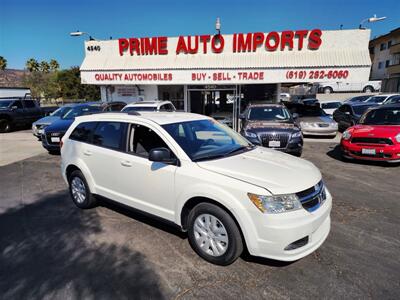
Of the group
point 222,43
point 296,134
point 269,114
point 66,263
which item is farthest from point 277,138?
point 222,43

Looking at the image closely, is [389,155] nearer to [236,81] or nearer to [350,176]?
[350,176]

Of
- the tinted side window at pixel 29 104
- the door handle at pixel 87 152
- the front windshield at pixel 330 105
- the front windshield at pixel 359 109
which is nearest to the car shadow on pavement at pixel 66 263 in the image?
the door handle at pixel 87 152

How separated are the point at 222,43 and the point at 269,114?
7361mm

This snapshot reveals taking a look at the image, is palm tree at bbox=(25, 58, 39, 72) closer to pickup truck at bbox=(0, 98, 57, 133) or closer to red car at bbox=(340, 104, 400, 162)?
pickup truck at bbox=(0, 98, 57, 133)

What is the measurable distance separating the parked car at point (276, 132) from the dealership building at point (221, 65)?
5338 millimetres

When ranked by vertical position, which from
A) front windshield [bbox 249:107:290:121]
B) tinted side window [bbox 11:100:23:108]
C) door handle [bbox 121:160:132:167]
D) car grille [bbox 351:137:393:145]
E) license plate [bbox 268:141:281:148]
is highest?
tinted side window [bbox 11:100:23:108]

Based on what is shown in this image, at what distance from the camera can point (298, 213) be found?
2.66 m

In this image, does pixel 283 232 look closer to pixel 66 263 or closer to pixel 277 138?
pixel 66 263

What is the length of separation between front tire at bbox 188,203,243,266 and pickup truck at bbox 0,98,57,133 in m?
15.7

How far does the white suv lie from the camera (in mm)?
2648

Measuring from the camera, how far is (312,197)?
285cm

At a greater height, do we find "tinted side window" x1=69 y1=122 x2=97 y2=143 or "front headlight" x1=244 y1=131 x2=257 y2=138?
"tinted side window" x1=69 y1=122 x2=97 y2=143

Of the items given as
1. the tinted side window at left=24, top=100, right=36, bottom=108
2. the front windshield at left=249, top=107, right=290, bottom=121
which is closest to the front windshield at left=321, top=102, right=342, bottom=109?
A: the front windshield at left=249, top=107, right=290, bottom=121

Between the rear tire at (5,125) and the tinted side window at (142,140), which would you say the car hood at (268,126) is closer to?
the tinted side window at (142,140)
